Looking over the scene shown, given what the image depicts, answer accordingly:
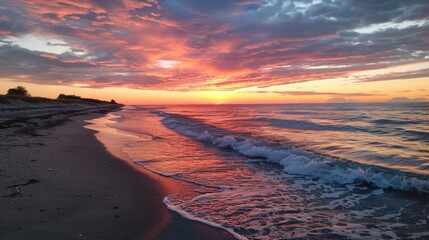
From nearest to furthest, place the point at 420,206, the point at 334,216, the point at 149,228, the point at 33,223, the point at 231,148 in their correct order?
the point at 33,223 < the point at 149,228 < the point at 334,216 < the point at 420,206 < the point at 231,148

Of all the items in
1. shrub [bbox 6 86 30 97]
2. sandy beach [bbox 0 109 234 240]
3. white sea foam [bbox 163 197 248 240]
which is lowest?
white sea foam [bbox 163 197 248 240]

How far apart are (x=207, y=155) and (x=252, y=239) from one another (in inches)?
369

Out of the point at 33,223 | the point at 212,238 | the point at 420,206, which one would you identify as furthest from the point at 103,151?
the point at 420,206

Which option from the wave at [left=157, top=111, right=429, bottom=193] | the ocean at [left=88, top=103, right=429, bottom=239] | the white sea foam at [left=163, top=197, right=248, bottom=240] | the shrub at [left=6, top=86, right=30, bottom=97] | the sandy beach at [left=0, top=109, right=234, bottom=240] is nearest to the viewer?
the sandy beach at [left=0, top=109, right=234, bottom=240]

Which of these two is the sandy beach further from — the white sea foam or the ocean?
the ocean

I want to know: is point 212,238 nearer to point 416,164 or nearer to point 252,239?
point 252,239

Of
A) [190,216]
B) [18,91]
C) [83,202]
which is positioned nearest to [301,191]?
[190,216]

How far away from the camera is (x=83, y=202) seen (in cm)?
610

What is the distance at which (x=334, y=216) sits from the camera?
6.31m

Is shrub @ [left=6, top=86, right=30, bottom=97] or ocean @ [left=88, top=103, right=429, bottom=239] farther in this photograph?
shrub @ [left=6, top=86, right=30, bottom=97]

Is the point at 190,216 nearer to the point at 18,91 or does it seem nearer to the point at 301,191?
the point at 301,191

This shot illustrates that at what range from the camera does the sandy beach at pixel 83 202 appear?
4727mm

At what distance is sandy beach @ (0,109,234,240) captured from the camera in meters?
4.73

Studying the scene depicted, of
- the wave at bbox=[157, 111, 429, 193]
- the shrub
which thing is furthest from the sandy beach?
the shrub
